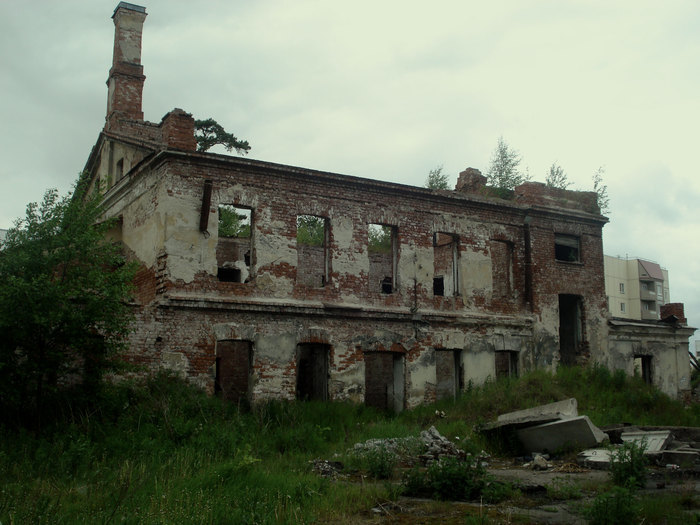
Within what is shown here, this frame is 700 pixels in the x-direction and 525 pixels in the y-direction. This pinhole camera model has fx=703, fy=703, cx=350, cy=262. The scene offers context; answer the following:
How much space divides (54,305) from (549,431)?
9.62 meters

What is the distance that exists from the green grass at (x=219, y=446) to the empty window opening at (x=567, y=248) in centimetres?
527

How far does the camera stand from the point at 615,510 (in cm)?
753

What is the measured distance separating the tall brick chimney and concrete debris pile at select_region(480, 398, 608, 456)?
1552 cm

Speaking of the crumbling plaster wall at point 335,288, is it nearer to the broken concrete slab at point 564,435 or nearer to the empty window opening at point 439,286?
the empty window opening at point 439,286

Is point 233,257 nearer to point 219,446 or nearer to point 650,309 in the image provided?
point 219,446

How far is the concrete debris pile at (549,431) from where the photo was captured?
13.6 m

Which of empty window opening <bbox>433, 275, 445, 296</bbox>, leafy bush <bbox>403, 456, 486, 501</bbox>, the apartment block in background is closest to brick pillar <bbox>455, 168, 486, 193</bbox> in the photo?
empty window opening <bbox>433, 275, 445, 296</bbox>

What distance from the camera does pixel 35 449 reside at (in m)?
11.7

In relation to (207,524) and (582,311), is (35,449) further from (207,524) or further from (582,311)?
(582,311)

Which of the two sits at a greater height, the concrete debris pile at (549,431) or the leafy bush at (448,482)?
the concrete debris pile at (549,431)

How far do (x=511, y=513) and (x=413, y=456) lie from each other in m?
4.89

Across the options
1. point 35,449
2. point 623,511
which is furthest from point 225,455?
point 623,511

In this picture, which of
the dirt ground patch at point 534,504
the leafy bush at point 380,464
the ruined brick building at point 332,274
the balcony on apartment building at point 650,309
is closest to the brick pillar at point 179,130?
the ruined brick building at point 332,274

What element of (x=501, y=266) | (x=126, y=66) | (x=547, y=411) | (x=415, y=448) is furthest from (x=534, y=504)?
(x=126, y=66)
